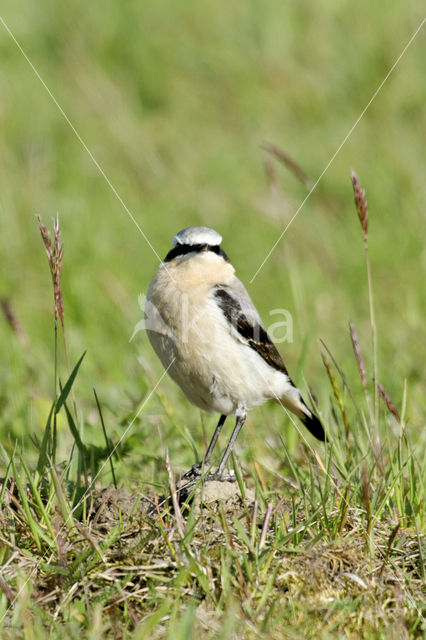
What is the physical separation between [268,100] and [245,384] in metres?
8.17

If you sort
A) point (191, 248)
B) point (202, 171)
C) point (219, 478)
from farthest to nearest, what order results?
1. point (202, 171)
2. point (191, 248)
3. point (219, 478)

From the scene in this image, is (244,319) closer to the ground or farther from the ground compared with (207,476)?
farther from the ground

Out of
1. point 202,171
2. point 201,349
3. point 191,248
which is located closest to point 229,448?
point 201,349

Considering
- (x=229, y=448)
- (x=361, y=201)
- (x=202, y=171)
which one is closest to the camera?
(x=361, y=201)

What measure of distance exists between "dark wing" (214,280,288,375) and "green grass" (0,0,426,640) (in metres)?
0.32

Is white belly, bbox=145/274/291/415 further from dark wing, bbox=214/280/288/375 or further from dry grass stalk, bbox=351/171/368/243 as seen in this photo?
dry grass stalk, bbox=351/171/368/243

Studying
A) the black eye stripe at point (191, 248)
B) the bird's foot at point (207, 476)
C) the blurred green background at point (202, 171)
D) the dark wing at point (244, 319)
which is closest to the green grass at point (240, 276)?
the blurred green background at point (202, 171)

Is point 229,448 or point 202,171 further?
point 202,171

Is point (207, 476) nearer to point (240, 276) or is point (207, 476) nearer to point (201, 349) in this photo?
point (201, 349)

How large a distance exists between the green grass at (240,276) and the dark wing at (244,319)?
0.32 meters

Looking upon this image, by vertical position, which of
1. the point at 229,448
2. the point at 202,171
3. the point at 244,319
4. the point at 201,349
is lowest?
the point at 229,448

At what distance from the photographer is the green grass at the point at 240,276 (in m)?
3.34

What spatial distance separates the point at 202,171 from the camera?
10.8 metres

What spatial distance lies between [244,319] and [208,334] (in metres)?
0.41
